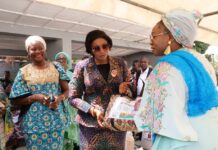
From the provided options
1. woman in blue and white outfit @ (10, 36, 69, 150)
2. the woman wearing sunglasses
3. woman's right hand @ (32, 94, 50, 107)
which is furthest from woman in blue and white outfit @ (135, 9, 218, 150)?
woman in blue and white outfit @ (10, 36, 69, 150)

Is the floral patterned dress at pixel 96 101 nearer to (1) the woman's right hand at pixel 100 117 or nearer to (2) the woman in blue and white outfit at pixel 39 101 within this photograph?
(1) the woman's right hand at pixel 100 117

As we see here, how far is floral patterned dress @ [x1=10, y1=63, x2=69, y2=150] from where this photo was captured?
299 centimetres

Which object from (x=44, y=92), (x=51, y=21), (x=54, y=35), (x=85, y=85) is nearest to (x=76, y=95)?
(x=85, y=85)

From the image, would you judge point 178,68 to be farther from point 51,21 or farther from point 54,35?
point 54,35

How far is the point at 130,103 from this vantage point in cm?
197

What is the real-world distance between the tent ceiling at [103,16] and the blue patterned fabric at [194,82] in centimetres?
113

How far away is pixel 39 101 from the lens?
297 cm

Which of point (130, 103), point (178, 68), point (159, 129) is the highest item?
point (178, 68)

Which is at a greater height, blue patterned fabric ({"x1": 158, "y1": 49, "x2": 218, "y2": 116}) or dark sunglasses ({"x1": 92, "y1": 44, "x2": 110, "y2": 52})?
dark sunglasses ({"x1": 92, "y1": 44, "x2": 110, "y2": 52})

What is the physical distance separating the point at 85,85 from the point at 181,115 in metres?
1.15

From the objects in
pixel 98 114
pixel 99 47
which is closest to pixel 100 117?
pixel 98 114

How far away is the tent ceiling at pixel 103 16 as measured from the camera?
2.64 m

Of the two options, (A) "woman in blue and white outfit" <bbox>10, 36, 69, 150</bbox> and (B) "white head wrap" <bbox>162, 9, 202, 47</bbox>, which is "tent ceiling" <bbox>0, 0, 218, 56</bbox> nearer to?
(A) "woman in blue and white outfit" <bbox>10, 36, 69, 150</bbox>

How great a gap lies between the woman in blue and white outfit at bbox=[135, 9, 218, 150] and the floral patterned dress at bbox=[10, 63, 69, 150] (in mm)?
1592
